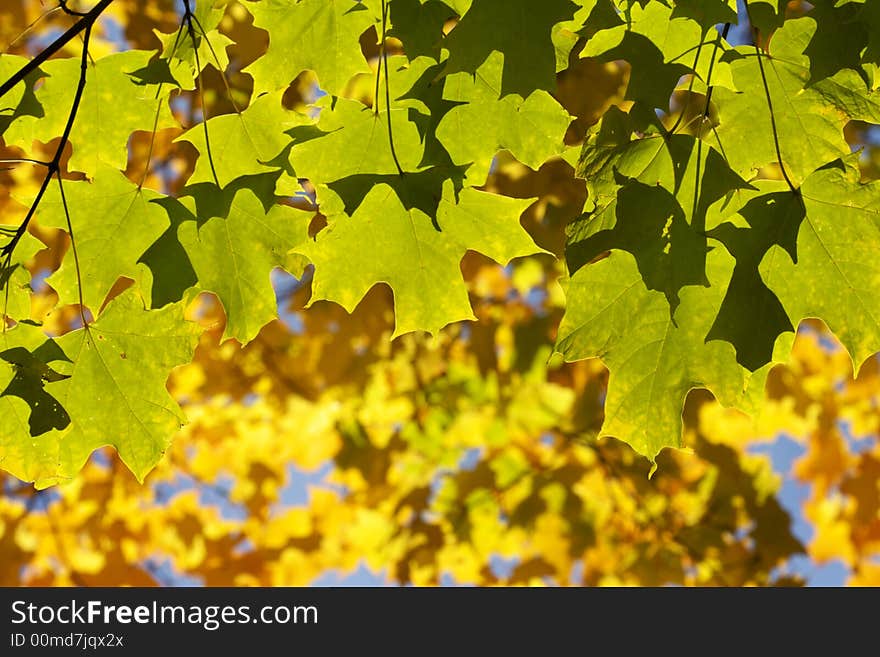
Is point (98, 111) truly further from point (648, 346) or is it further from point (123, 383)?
point (648, 346)

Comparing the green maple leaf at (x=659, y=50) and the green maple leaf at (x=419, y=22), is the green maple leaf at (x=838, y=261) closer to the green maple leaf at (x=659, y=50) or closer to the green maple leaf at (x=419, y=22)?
the green maple leaf at (x=659, y=50)

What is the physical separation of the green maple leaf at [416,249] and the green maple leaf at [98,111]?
0.59 meters

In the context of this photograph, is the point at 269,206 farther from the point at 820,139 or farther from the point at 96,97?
the point at 820,139

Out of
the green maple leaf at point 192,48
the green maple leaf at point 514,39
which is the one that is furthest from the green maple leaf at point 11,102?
the green maple leaf at point 514,39

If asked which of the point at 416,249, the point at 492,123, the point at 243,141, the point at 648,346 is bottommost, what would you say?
the point at 648,346

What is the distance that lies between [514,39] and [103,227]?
3.25 feet

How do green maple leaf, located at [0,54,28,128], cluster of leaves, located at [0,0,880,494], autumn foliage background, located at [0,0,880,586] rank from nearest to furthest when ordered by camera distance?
cluster of leaves, located at [0,0,880,494] < green maple leaf, located at [0,54,28,128] < autumn foliage background, located at [0,0,880,586]

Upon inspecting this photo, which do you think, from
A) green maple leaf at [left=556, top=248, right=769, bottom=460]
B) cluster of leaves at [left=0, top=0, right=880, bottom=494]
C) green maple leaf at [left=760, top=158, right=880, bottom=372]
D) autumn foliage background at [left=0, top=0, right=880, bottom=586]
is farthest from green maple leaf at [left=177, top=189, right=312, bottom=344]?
autumn foliage background at [left=0, top=0, right=880, bottom=586]

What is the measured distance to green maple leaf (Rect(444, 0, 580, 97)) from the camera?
126 cm

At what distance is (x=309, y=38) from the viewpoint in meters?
1.63

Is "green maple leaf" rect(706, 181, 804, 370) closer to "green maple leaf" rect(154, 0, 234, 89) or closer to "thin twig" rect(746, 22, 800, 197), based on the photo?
"thin twig" rect(746, 22, 800, 197)

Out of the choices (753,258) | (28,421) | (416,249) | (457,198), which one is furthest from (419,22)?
(28,421)

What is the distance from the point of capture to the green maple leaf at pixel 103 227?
5.70 ft

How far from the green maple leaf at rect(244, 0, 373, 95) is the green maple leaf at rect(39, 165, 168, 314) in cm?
37
